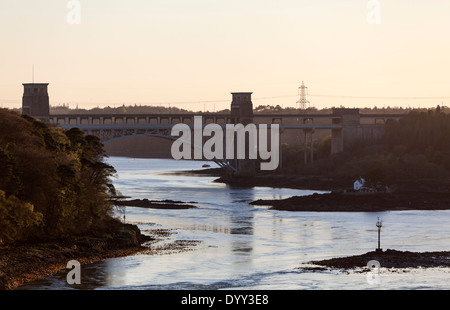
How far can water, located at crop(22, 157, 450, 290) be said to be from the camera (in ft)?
153

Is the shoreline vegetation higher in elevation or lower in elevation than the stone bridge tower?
lower

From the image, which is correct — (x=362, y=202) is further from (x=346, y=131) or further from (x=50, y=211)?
(x=346, y=131)

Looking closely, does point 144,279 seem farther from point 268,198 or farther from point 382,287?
point 268,198

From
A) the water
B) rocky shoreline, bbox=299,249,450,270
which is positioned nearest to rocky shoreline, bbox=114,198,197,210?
the water

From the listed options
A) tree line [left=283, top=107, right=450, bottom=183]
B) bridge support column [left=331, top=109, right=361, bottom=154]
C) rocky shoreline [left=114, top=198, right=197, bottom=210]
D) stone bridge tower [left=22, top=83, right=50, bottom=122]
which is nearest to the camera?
rocky shoreline [left=114, top=198, right=197, bottom=210]

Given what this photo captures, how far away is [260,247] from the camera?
2366 inches

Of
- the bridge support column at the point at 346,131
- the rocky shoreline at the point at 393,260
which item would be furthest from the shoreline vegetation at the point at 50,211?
the bridge support column at the point at 346,131

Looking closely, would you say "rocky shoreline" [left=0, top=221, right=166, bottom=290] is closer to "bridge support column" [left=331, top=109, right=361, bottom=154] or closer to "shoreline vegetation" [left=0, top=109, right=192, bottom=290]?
"shoreline vegetation" [left=0, top=109, right=192, bottom=290]

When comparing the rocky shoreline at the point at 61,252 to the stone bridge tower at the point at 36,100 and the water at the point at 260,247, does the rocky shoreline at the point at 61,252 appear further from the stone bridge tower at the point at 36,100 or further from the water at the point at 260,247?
the stone bridge tower at the point at 36,100

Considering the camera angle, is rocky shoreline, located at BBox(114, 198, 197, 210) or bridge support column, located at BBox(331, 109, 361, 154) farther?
bridge support column, located at BBox(331, 109, 361, 154)

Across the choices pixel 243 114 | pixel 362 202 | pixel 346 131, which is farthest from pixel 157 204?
pixel 346 131

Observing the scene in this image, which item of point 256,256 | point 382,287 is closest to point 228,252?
point 256,256

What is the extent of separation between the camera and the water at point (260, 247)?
1833 inches
